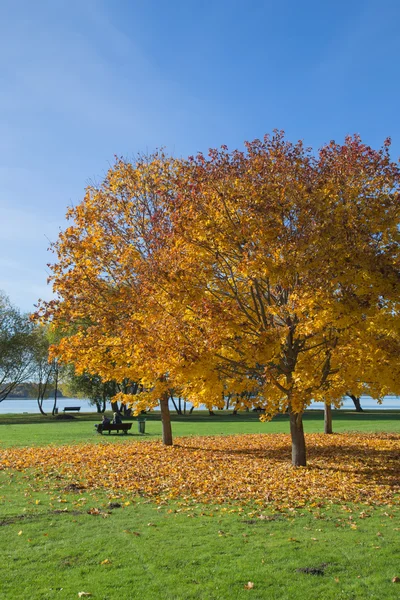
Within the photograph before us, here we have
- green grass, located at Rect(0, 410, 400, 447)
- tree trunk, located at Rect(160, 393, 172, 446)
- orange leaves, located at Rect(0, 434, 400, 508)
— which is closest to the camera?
orange leaves, located at Rect(0, 434, 400, 508)

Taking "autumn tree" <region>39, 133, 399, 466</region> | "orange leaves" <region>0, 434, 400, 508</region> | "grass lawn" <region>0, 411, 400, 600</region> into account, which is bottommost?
"orange leaves" <region>0, 434, 400, 508</region>

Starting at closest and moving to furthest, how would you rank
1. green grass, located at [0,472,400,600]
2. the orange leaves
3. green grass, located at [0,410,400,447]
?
green grass, located at [0,472,400,600]
the orange leaves
green grass, located at [0,410,400,447]

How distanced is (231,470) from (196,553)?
7761 millimetres

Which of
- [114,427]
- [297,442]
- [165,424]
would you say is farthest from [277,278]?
[114,427]

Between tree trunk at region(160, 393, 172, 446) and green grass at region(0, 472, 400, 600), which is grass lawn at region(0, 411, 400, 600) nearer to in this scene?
green grass at region(0, 472, 400, 600)

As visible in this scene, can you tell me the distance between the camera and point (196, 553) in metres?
6.59

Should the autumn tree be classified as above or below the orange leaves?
above

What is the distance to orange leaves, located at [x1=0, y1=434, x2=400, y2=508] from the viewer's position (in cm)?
1067

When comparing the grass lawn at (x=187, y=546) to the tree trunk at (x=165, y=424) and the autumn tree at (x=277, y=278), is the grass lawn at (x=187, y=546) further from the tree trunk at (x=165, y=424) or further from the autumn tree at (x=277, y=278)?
the tree trunk at (x=165, y=424)

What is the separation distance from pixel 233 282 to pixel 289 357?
2.58 m

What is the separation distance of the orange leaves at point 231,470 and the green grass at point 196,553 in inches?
35.7

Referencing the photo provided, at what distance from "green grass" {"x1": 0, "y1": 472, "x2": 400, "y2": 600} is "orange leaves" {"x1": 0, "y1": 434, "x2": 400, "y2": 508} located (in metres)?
0.91

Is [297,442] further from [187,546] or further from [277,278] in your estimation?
[187,546]

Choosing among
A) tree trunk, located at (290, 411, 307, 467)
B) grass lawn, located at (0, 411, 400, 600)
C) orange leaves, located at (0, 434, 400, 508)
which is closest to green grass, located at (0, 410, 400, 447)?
orange leaves, located at (0, 434, 400, 508)
